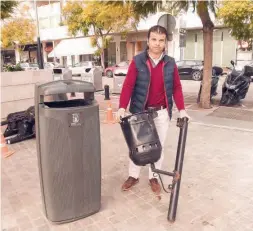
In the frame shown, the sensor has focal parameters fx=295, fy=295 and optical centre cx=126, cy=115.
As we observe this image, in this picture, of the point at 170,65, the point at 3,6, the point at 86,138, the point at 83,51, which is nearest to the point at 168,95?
the point at 170,65

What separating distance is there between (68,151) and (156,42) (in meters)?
1.37

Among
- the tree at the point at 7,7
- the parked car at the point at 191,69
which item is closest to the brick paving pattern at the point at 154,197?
the tree at the point at 7,7

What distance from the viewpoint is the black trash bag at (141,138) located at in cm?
277

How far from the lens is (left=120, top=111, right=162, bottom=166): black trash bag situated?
277 centimetres

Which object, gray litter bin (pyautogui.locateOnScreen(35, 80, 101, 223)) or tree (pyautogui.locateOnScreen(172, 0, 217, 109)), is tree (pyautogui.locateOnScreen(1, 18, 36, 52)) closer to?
tree (pyautogui.locateOnScreen(172, 0, 217, 109))

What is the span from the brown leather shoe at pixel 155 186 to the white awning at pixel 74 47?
2678 cm

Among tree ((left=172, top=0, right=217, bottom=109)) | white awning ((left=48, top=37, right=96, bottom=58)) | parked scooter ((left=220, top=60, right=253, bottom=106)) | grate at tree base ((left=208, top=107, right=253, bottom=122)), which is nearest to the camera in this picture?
grate at tree base ((left=208, top=107, right=253, bottom=122))

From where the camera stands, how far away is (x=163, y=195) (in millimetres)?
3305

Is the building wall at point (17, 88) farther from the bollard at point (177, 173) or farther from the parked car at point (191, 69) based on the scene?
the parked car at point (191, 69)

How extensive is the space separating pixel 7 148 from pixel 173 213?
10.5ft

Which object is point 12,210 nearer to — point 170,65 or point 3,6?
point 170,65

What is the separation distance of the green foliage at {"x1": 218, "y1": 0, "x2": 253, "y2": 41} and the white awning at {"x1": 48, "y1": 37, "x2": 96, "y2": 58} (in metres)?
19.9

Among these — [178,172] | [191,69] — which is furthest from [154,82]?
[191,69]

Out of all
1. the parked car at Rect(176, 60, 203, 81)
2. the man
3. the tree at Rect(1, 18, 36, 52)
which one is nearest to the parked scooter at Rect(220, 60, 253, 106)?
the man
